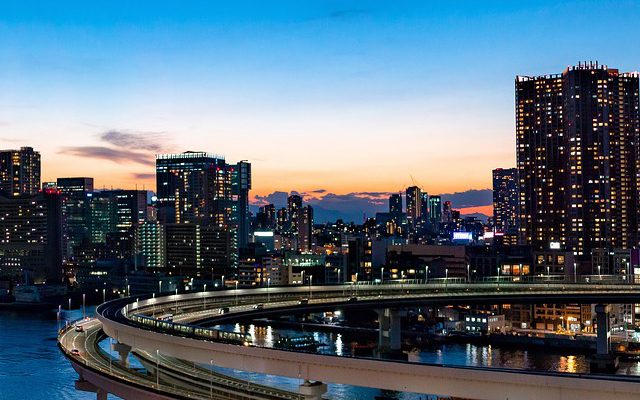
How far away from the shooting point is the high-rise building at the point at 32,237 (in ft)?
504

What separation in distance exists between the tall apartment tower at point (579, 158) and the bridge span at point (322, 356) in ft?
277

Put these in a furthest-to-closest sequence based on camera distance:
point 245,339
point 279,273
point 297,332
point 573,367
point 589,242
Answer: point 589,242 < point 279,273 < point 297,332 < point 573,367 < point 245,339

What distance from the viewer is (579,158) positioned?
14638 cm

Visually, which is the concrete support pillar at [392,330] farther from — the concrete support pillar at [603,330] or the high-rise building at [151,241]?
the high-rise building at [151,241]

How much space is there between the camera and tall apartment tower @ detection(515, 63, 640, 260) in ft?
462

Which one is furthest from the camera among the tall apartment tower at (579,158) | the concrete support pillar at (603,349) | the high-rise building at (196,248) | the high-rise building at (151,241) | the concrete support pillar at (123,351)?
the high-rise building at (151,241)

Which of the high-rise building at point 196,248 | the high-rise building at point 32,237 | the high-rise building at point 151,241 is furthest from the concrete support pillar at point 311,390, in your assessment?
the high-rise building at point 151,241

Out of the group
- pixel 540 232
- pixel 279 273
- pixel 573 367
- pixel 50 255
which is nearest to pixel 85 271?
pixel 50 255

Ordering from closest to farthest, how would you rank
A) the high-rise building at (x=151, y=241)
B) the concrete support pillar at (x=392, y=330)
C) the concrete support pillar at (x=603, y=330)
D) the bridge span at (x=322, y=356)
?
the bridge span at (x=322, y=356), the concrete support pillar at (x=392, y=330), the concrete support pillar at (x=603, y=330), the high-rise building at (x=151, y=241)

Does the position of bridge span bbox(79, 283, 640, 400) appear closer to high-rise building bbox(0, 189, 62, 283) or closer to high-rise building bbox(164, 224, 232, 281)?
high-rise building bbox(164, 224, 232, 281)

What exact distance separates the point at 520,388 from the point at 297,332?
57737 millimetres

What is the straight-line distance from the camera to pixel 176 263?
537 feet

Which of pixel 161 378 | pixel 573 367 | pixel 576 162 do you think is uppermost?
pixel 576 162

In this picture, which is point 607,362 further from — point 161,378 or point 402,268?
point 402,268
